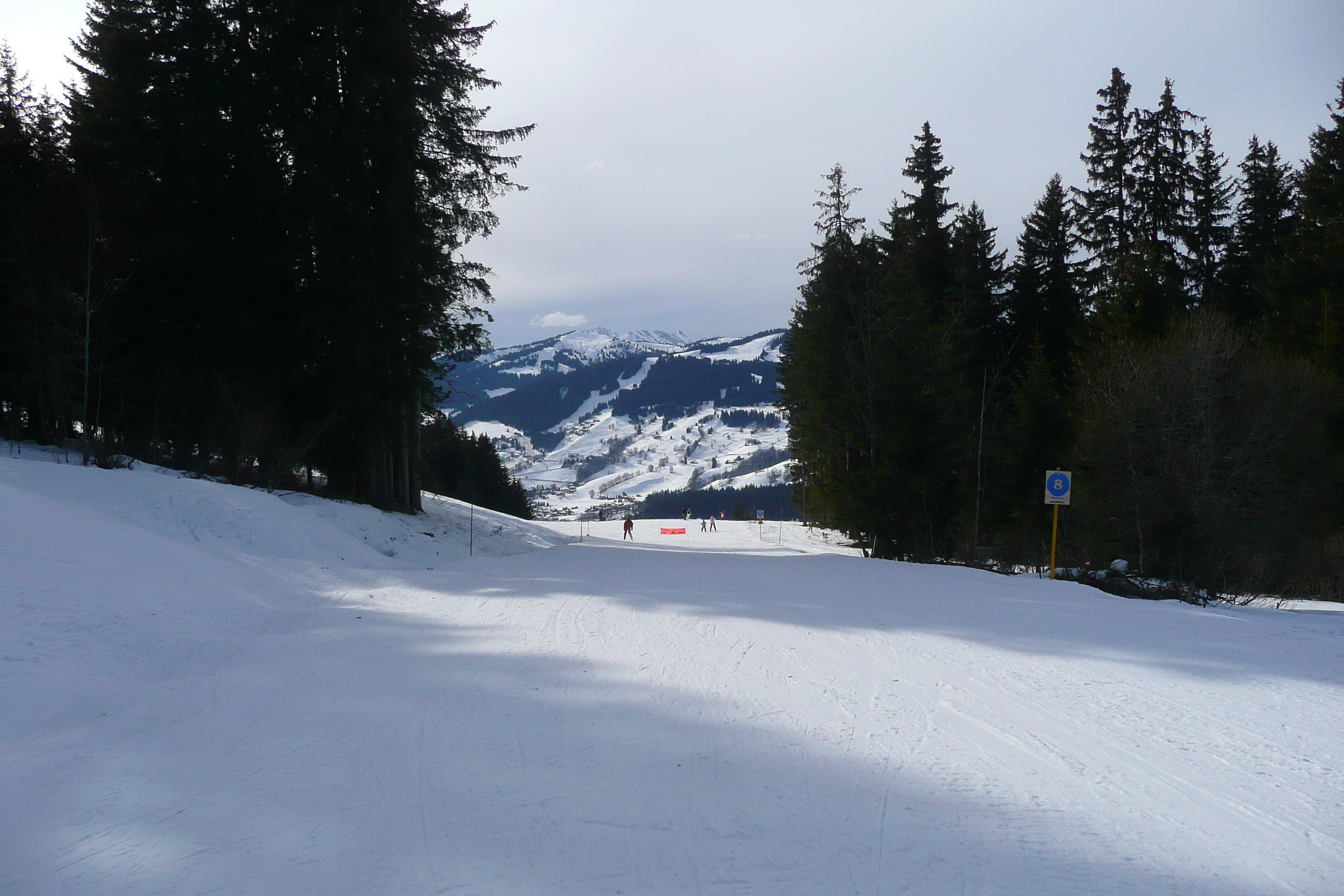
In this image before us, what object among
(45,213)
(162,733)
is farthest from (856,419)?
(45,213)

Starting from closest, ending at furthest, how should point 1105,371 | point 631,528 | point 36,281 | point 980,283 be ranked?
point 36,281
point 1105,371
point 980,283
point 631,528

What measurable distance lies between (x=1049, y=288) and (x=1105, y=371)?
1045 centimetres

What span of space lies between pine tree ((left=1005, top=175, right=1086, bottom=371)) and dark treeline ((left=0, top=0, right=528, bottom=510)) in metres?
24.5

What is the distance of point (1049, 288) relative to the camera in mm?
30656

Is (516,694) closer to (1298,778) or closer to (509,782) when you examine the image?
(509,782)

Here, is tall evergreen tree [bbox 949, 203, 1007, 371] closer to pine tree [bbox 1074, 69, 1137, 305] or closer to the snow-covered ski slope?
pine tree [bbox 1074, 69, 1137, 305]

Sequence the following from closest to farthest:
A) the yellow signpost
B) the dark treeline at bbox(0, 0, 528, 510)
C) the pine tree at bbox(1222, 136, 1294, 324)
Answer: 1. the yellow signpost
2. the dark treeline at bbox(0, 0, 528, 510)
3. the pine tree at bbox(1222, 136, 1294, 324)

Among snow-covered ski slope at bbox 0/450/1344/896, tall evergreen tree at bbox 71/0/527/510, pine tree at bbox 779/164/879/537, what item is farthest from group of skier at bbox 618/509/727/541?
snow-covered ski slope at bbox 0/450/1344/896

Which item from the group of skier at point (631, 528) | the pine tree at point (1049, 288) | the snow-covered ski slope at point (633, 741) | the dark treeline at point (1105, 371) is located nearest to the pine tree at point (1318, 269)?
the dark treeline at point (1105, 371)

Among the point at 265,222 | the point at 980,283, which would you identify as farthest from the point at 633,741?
the point at 980,283

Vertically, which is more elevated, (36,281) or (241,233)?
(241,233)

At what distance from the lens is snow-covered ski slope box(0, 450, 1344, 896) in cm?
318

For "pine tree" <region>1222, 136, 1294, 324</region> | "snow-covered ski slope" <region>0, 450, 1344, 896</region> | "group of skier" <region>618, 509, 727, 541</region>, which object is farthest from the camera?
"group of skier" <region>618, 509, 727, 541</region>

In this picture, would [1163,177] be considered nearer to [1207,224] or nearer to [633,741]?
[1207,224]
